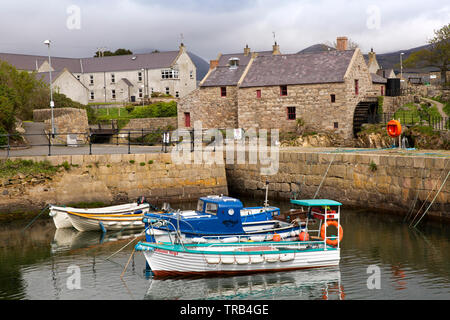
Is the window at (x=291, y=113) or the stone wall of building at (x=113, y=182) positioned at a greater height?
the window at (x=291, y=113)

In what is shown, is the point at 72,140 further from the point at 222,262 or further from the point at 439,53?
the point at 439,53

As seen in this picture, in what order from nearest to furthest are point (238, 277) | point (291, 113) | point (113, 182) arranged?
1. point (238, 277)
2. point (113, 182)
3. point (291, 113)

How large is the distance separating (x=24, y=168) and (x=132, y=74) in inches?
1667

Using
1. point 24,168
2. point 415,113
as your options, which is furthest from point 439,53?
point 24,168

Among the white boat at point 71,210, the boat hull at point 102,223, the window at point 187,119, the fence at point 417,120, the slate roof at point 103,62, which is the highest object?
the slate roof at point 103,62

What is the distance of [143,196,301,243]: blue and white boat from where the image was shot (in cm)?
1625

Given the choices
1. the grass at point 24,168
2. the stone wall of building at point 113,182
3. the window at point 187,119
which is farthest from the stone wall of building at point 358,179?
the window at point 187,119

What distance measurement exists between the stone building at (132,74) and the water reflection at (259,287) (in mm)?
48645

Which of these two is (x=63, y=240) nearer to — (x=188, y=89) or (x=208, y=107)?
(x=208, y=107)

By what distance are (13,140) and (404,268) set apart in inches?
827

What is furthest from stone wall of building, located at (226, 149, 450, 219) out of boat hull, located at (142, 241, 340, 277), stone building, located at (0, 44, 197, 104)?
stone building, located at (0, 44, 197, 104)

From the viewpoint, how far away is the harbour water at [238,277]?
1340 cm

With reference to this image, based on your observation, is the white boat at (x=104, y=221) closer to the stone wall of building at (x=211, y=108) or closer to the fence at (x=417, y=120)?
the fence at (x=417, y=120)

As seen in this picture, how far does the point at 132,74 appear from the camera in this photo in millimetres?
63812
